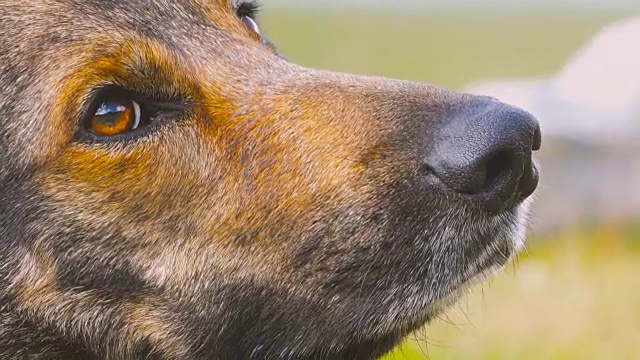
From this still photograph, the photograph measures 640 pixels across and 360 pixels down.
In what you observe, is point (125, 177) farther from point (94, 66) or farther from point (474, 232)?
point (474, 232)

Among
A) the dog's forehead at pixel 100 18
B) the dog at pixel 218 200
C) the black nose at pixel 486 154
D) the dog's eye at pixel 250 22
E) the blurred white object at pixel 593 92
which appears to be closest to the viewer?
the black nose at pixel 486 154

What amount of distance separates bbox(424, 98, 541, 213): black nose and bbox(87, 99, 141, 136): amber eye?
4.81 ft

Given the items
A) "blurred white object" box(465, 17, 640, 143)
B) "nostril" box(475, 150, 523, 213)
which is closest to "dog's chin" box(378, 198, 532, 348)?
"nostril" box(475, 150, 523, 213)

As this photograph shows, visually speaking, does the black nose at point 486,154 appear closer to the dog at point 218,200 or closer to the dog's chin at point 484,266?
the dog at point 218,200

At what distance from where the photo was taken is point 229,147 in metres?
5.00

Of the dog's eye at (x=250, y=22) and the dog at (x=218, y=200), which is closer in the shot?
the dog at (x=218, y=200)

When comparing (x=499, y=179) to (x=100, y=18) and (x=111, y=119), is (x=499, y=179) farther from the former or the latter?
(x=100, y=18)

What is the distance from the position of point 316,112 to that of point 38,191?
1397mm

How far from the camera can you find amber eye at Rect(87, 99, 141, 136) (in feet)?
16.3

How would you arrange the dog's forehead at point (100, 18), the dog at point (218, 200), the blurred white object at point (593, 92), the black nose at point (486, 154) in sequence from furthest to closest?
1. the blurred white object at point (593, 92)
2. the dog's forehead at point (100, 18)
3. the dog at point (218, 200)
4. the black nose at point (486, 154)

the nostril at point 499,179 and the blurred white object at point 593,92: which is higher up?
the nostril at point 499,179

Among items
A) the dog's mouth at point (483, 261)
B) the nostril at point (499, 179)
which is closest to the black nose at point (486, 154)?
the nostril at point (499, 179)

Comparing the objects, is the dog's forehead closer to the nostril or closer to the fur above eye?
the fur above eye

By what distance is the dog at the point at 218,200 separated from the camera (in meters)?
4.67
